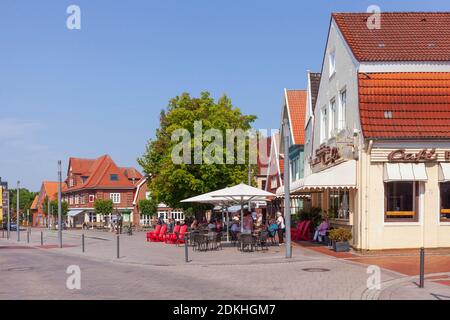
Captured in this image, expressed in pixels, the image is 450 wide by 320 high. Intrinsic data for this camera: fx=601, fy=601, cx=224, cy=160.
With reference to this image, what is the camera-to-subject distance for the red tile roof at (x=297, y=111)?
43691 mm

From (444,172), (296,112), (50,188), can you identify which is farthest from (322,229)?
(50,188)

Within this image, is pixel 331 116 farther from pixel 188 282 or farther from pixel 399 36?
pixel 188 282

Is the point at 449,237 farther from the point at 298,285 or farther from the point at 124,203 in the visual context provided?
the point at 124,203

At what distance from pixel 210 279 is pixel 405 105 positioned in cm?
1116

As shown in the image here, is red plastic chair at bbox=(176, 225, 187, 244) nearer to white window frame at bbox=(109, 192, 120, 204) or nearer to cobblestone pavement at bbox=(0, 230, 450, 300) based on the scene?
cobblestone pavement at bbox=(0, 230, 450, 300)

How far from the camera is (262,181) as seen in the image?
74812 millimetres

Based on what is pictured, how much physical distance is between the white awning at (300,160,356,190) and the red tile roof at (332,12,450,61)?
4166 mm

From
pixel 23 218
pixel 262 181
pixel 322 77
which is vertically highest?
pixel 322 77

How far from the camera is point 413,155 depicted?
21.9 meters
